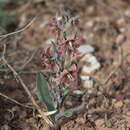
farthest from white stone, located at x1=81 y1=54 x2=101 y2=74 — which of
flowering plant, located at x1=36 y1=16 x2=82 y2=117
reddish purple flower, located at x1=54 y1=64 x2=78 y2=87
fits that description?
reddish purple flower, located at x1=54 y1=64 x2=78 y2=87

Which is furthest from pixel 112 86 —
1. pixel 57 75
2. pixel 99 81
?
pixel 57 75

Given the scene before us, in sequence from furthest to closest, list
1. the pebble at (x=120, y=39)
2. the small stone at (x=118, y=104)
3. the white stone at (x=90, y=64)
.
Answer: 1. the pebble at (x=120, y=39)
2. the white stone at (x=90, y=64)
3. the small stone at (x=118, y=104)

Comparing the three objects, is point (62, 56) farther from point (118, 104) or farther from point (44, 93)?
point (118, 104)

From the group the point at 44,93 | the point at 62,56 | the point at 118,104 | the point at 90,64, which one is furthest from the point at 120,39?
the point at 44,93

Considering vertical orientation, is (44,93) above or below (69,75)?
below

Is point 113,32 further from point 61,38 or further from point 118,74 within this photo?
point 61,38

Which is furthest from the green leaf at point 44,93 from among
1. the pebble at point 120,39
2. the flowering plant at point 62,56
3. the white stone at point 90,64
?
the pebble at point 120,39

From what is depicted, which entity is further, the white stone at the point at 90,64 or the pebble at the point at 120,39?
the pebble at the point at 120,39

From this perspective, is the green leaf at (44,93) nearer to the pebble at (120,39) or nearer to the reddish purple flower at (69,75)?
the reddish purple flower at (69,75)
